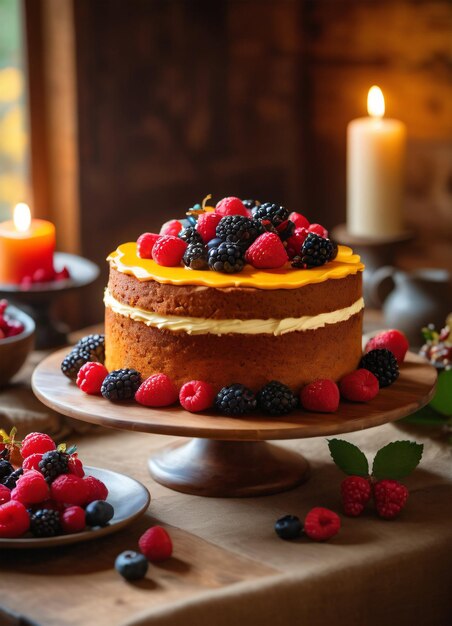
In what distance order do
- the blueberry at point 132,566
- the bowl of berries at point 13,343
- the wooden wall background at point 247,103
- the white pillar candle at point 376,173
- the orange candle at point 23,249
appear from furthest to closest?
the wooden wall background at point 247,103, the white pillar candle at point 376,173, the orange candle at point 23,249, the bowl of berries at point 13,343, the blueberry at point 132,566

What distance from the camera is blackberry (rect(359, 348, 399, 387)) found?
1985 mm

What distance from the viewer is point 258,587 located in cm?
160

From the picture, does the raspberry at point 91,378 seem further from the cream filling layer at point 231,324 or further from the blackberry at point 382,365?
the blackberry at point 382,365

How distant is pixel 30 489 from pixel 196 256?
497 millimetres

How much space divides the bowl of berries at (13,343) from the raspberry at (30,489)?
2.03 ft

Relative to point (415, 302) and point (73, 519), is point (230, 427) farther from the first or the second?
point (415, 302)

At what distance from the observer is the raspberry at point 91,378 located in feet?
6.31

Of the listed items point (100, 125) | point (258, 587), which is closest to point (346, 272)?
point (258, 587)

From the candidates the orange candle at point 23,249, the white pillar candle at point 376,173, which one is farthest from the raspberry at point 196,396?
the white pillar candle at point 376,173

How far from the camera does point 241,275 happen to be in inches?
73.9

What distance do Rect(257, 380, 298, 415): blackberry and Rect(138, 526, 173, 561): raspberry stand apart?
0.28 metres

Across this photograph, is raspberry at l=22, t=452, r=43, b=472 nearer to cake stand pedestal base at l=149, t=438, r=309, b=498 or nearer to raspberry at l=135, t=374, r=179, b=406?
raspberry at l=135, t=374, r=179, b=406

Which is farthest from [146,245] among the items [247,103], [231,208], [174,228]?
[247,103]

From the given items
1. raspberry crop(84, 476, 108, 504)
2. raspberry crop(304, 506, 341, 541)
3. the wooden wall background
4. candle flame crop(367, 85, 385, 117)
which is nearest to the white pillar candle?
candle flame crop(367, 85, 385, 117)
